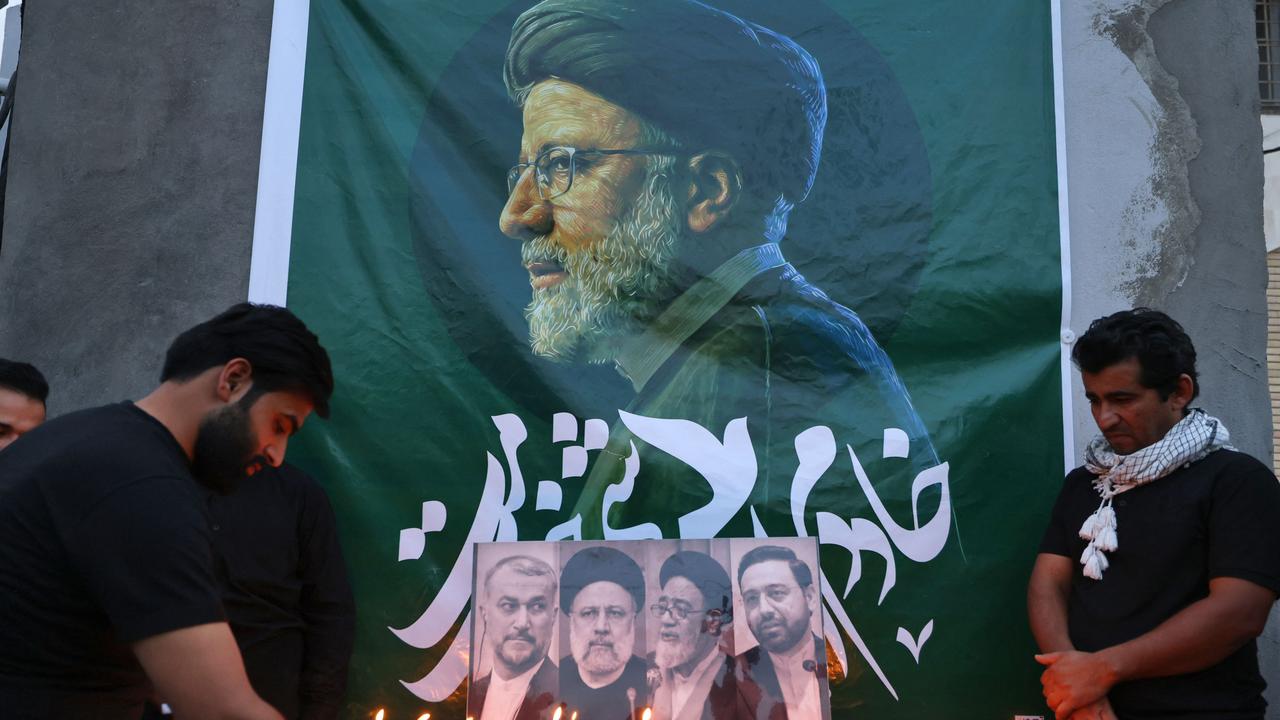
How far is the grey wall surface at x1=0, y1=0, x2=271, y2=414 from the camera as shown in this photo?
3779 mm

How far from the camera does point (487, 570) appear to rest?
9.96ft

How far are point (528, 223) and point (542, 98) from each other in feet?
1.46

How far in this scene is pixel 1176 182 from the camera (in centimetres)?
366

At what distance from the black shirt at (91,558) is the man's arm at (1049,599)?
226 centimetres

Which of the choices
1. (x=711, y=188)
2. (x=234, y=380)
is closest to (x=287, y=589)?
(x=234, y=380)

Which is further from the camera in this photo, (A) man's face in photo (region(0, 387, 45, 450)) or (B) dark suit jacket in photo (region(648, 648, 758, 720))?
(A) man's face in photo (region(0, 387, 45, 450))

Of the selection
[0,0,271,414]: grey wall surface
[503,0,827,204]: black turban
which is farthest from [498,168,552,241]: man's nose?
[0,0,271,414]: grey wall surface

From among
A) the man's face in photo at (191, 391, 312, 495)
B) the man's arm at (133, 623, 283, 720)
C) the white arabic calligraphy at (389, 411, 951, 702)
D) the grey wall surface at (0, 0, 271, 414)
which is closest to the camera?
the man's arm at (133, 623, 283, 720)

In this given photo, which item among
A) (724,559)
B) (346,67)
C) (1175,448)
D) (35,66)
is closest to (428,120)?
(346,67)

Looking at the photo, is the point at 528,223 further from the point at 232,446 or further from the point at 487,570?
the point at 232,446

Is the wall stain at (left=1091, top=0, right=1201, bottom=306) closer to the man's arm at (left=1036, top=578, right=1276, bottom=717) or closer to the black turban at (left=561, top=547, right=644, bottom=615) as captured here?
the man's arm at (left=1036, top=578, right=1276, bottom=717)

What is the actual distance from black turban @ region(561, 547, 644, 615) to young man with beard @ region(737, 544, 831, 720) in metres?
0.29

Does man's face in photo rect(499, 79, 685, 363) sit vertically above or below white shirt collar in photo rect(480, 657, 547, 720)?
above

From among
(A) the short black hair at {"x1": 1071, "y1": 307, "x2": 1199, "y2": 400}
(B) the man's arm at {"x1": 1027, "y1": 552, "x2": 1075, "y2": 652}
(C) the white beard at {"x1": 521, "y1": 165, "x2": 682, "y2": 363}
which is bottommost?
(B) the man's arm at {"x1": 1027, "y1": 552, "x2": 1075, "y2": 652}
